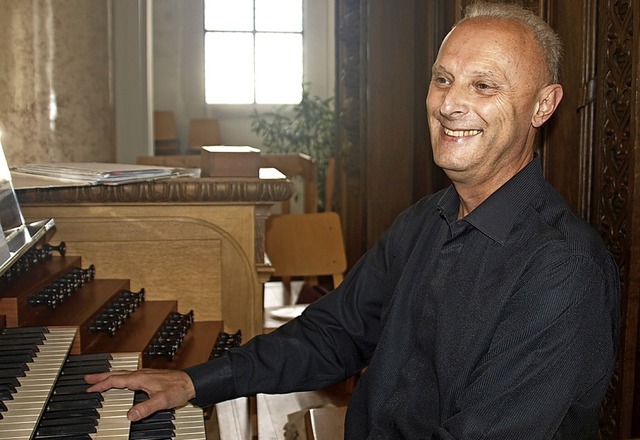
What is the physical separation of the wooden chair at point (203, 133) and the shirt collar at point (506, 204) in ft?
35.4

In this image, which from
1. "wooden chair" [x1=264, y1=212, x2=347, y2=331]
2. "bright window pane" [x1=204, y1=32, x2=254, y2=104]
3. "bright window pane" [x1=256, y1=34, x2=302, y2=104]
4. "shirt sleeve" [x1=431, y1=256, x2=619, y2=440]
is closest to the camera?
"shirt sleeve" [x1=431, y1=256, x2=619, y2=440]

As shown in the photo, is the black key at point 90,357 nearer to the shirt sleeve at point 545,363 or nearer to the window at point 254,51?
the shirt sleeve at point 545,363

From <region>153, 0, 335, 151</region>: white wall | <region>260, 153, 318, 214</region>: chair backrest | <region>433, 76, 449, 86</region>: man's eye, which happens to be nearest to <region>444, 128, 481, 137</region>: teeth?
<region>433, 76, 449, 86</region>: man's eye

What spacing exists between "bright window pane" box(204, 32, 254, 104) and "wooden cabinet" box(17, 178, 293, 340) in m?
10.0

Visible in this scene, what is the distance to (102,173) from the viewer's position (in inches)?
121

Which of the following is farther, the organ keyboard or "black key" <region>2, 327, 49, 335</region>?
"black key" <region>2, 327, 49, 335</region>

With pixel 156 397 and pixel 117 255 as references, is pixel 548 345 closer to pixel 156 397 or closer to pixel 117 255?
pixel 156 397

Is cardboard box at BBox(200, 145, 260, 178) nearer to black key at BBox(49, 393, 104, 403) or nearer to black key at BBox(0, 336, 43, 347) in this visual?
black key at BBox(0, 336, 43, 347)

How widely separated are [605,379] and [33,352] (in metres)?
1.25

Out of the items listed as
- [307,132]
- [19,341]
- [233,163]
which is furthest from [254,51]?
[19,341]

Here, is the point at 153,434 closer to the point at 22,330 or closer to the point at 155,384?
the point at 155,384

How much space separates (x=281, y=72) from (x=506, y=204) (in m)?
11.6

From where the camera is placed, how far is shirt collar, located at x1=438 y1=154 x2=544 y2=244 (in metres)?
1.81

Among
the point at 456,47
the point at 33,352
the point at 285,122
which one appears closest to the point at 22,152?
the point at 33,352
